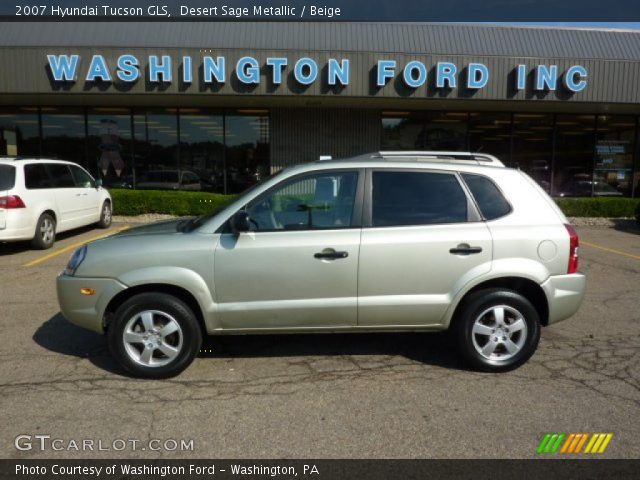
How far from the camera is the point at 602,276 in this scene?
25.2 ft

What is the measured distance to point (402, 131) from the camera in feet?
52.9

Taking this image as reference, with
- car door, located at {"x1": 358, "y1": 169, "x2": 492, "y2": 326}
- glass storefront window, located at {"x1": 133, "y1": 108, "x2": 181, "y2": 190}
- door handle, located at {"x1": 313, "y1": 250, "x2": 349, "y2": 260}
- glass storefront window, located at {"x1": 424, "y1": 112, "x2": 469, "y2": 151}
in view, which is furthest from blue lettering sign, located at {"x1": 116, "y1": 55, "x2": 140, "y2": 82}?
door handle, located at {"x1": 313, "y1": 250, "x2": 349, "y2": 260}

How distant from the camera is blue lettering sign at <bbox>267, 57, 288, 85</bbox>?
12.7 metres

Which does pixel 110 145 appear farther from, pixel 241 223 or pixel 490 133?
pixel 241 223

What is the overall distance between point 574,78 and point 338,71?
624cm

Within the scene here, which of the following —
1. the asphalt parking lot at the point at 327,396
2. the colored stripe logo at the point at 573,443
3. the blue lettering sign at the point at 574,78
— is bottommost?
the colored stripe logo at the point at 573,443

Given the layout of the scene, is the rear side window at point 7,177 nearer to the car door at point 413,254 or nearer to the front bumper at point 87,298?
the front bumper at point 87,298

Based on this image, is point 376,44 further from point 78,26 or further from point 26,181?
point 26,181

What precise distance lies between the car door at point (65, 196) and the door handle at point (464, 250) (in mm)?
8188

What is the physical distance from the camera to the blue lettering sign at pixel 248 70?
1269 centimetres

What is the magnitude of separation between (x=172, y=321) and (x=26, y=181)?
6.35 meters

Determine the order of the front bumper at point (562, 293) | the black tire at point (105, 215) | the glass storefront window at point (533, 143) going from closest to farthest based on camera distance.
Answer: the front bumper at point (562, 293), the black tire at point (105, 215), the glass storefront window at point (533, 143)

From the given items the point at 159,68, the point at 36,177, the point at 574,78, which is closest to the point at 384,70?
the point at 574,78

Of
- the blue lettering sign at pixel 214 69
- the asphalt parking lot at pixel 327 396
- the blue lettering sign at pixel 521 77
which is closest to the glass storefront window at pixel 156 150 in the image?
the blue lettering sign at pixel 214 69
